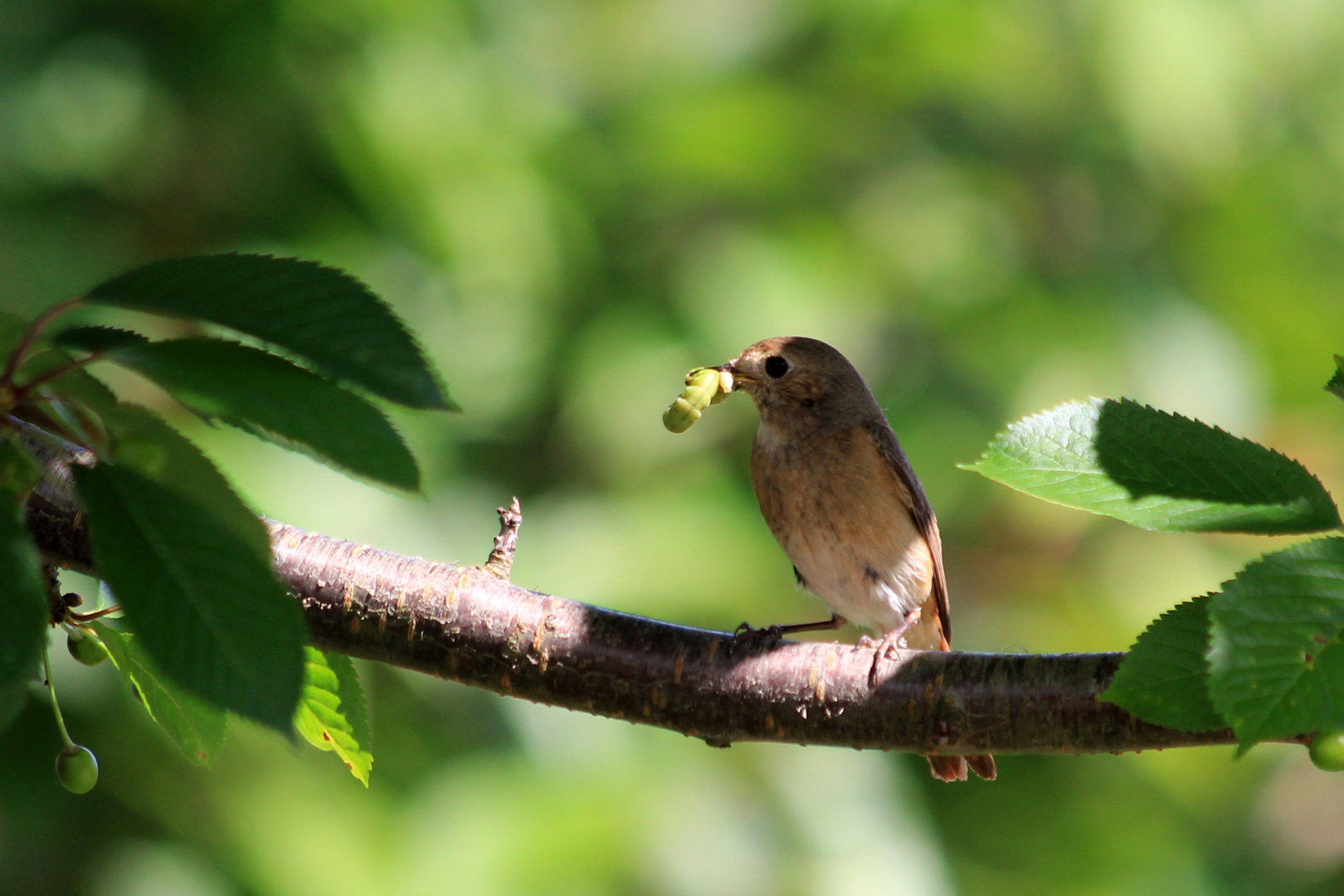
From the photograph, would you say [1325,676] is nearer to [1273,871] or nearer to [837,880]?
[837,880]

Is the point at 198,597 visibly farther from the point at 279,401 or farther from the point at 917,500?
the point at 917,500

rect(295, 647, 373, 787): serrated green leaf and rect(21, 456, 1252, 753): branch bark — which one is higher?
rect(21, 456, 1252, 753): branch bark

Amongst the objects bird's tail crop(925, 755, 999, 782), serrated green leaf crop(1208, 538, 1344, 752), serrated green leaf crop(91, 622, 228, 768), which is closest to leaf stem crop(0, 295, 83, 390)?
serrated green leaf crop(91, 622, 228, 768)

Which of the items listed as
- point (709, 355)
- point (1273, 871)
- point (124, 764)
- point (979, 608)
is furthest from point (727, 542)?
point (1273, 871)

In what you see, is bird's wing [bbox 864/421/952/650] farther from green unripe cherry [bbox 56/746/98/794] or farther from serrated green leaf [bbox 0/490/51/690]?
serrated green leaf [bbox 0/490/51/690]

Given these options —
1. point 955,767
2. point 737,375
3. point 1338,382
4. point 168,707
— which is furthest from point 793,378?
point 168,707

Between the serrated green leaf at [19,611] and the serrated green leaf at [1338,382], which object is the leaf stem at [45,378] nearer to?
the serrated green leaf at [19,611]
